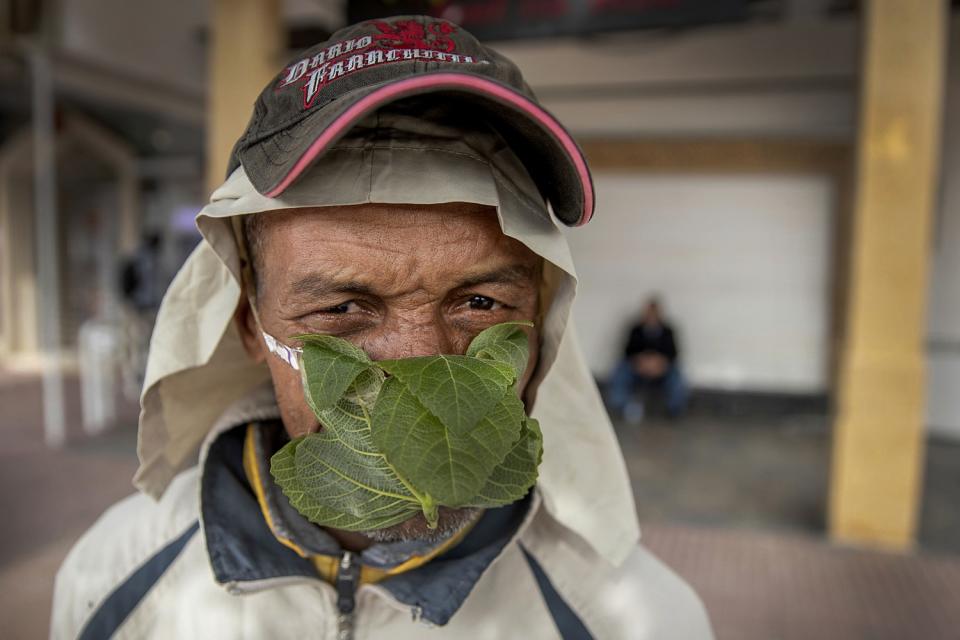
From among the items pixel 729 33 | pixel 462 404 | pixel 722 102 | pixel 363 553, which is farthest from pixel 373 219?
pixel 722 102

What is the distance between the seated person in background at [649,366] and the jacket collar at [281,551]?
26.0ft

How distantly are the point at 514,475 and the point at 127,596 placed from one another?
2.49 ft

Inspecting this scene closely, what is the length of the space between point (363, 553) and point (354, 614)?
10 centimetres

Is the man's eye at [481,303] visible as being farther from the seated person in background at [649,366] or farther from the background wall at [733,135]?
the seated person in background at [649,366]

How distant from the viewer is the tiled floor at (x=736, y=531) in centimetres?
412

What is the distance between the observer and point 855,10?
6273mm

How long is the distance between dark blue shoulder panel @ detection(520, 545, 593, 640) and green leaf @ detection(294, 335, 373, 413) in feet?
1.80

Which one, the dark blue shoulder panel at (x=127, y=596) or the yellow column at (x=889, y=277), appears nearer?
the dark blue shoulder panel at (x=127, y=596)

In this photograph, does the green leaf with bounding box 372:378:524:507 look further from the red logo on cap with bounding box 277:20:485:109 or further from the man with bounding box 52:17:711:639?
the red logo on cap with bounding box 277:20:485:109

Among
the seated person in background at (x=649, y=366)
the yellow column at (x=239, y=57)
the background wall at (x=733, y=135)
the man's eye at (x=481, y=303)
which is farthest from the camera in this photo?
the seated person in background at (x=649, y=366)

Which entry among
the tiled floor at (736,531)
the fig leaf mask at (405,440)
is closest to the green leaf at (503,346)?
the fig leaf mask at (405,440)

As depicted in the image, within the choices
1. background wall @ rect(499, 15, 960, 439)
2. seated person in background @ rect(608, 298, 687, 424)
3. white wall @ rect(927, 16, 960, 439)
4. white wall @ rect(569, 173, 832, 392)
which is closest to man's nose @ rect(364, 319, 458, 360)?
background wall @ rect(499, 15, 960, 439)

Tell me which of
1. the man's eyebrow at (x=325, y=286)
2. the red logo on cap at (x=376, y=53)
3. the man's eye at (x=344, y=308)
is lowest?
the man's eye at (x=344, y=308)

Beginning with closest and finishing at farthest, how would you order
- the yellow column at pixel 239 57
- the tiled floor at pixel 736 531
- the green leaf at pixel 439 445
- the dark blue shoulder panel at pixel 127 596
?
the green leaf at pixel 439 445, the dark blue shoulder panel at pixel 127 596, the tiled floor at pixel 736 531, the yellow column at pixel 239 57
